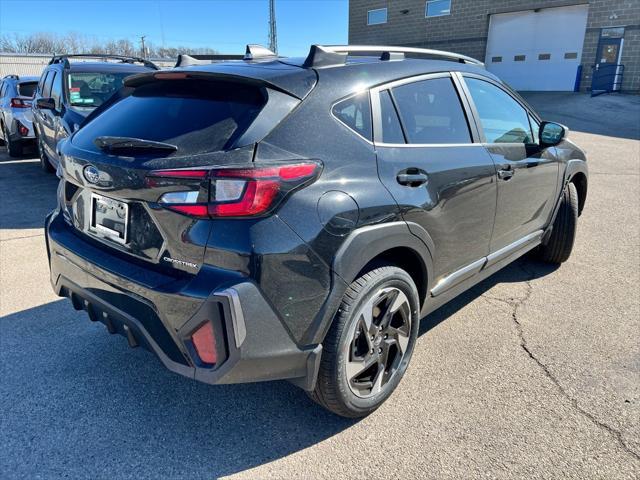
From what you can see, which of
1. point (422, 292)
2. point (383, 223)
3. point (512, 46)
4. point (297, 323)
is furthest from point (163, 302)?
point (512, 46)

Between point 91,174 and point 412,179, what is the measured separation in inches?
64.0

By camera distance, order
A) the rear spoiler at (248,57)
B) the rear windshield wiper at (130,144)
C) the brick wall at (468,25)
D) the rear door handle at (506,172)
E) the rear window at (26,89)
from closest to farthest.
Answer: the rear windshield wiper at (130,144)
the rear spoiler at (248,57)
the rear door handle at (506,172)
the rear window at (26,89)
the brick wall at (468,25)

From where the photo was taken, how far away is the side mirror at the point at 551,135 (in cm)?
382

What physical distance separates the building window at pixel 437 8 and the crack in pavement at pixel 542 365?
25.9 metres

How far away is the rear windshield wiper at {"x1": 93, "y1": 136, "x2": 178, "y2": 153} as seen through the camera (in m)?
2.12

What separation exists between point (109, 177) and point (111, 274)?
458mm

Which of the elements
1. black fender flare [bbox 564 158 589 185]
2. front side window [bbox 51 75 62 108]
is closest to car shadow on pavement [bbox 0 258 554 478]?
black fender flare [bbox 564 158 589 185]

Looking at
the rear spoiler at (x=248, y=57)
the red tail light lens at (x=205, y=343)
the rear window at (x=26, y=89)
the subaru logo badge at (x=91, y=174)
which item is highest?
the rear spoiler at (x=248, y=57)

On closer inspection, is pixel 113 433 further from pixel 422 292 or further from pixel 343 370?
pixel 422 292

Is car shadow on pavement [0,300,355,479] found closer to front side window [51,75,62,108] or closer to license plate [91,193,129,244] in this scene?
license plate [91,193,129,244]

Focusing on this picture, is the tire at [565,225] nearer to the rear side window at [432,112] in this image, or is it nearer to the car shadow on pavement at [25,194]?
the rear side window at [432,112]

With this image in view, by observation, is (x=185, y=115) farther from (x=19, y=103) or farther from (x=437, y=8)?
(x=437, y=8)

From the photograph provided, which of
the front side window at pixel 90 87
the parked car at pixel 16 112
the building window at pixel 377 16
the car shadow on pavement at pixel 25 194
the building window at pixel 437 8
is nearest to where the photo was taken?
the car shadow on pavement at pixel 25 194

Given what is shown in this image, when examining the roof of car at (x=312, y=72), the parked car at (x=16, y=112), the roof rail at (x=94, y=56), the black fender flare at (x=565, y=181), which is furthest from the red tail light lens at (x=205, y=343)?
the parked car at (x=16, y=112)
